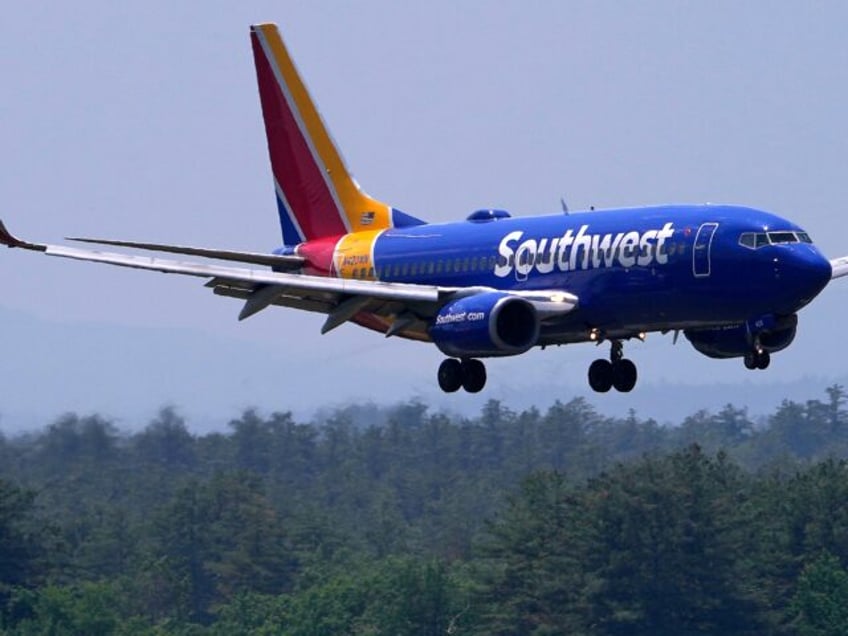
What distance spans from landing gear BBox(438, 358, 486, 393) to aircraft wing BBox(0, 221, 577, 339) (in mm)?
1562

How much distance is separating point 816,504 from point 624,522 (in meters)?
14.3

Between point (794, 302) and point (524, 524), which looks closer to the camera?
point (794, 302)

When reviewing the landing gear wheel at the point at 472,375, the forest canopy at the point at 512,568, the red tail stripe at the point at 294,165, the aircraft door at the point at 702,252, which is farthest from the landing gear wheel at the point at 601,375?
the forest canopy at the point at 512,568

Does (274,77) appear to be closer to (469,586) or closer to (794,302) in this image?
(794,302)

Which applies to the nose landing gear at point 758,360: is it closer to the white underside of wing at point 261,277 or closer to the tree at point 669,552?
the white underside of wing at point 261,277

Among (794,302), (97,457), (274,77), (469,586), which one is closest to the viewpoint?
(794,302)

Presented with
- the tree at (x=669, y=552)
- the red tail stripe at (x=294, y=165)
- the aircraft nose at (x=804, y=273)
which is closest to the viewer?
the aircraft nose at (x=804, y=273)

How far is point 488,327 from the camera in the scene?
235 ft

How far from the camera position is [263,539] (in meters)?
198

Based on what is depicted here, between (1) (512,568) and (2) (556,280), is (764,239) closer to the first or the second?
(2) (556,280)

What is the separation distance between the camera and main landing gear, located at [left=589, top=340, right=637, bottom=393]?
76562 millimetres

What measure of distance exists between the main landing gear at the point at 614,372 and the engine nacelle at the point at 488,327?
4.73 meters

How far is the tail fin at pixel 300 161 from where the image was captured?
282 feet

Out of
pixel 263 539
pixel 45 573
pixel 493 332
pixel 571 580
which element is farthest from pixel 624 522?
pixel 493 332
